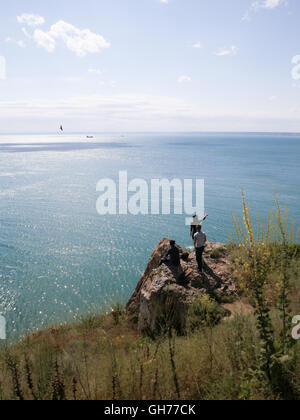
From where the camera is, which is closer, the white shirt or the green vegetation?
the green vegetation

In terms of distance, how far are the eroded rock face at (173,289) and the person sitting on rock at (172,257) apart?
19 cm

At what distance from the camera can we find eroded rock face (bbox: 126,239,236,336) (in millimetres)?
8867

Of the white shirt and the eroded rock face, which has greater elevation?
the white shirt

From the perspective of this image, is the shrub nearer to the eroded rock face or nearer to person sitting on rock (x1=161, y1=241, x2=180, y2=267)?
the eroded rock face

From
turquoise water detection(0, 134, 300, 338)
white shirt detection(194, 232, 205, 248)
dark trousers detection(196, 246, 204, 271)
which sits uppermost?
white shirt detection(194, 232, 205, 248)

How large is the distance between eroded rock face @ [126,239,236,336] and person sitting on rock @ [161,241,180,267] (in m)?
0.19

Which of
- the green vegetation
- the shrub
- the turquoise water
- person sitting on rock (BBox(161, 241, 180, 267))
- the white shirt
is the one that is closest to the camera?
the green vegetation

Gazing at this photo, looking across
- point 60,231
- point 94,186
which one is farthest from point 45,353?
point 94,186


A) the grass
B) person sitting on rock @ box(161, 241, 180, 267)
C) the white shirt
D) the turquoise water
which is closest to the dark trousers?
the white shirt

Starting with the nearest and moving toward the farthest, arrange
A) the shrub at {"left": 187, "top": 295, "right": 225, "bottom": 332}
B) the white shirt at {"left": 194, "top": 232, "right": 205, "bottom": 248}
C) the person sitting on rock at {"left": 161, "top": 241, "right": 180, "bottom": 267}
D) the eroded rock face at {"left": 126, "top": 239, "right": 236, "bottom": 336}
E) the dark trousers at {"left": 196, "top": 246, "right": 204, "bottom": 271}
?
the shrub at {"left": 187, "top": 295, "right": 225, "bottom": 332} < the eroded rock face at {"left": 126, "top": 239, "right": 236, "bottom": 336} < the person sitting on rock at {"left": 161, "top": 241, "right": 180, "bottom": 267} < the white shirt at {"left": 194, "top": 232, "right": 205, "bottom": 248} < the dark trousers at {"left": 196, "top": 246, "right": 204, "bottom": 271}

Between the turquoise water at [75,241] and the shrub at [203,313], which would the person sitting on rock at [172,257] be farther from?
the turquoise water at [75,241]
